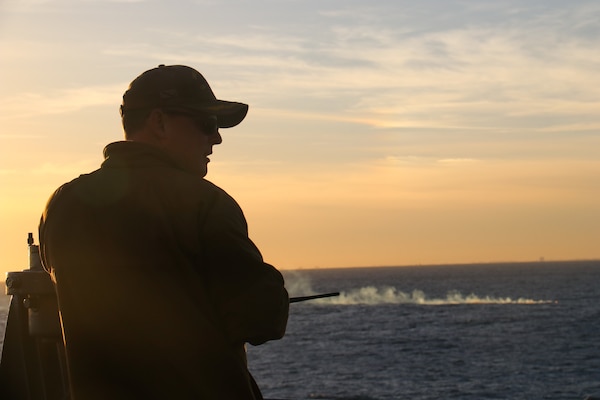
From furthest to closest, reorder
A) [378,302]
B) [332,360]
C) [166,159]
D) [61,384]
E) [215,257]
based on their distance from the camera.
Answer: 1. [378,302]
2. [332,360]
3. [61,384]
4. [166,159]
5. [215,257]

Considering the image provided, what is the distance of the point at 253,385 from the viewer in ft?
9.50

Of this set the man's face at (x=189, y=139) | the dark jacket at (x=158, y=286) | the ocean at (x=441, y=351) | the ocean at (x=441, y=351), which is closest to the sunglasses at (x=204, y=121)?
the man's face at (x=189, y=139)

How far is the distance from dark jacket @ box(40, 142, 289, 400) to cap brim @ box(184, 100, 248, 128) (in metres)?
0.19

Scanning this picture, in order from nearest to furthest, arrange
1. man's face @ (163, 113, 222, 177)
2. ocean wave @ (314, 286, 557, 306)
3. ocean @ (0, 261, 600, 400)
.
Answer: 1. man's face @ (163, 113, 222, 177)
2. ocean @ (0, 261, 600, 400)
3. ocean wave @ (314, 286, 557, 306)

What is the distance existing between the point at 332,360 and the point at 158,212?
8173cm

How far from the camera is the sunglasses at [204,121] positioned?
3.03 m

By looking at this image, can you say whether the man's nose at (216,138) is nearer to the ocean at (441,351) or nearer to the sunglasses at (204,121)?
the sunglasses at (204,121)

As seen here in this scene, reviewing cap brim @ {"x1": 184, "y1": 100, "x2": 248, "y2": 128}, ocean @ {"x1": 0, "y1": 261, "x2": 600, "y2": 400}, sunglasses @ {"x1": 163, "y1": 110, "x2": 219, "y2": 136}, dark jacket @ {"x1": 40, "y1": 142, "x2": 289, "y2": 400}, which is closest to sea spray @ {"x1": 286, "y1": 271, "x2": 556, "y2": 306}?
ocean @ {"x1": 0, "y1": 261, "x2": 600, "y2": 400}

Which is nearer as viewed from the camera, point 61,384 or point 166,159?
point 166,159

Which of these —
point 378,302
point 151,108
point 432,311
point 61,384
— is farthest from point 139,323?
point 378,302

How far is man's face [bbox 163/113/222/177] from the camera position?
3021 millimetres

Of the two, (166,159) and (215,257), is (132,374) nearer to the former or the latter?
(215,257)

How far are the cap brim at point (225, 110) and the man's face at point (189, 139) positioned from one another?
3 cm

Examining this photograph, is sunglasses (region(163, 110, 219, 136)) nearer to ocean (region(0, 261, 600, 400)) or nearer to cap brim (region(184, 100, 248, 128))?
cap brim (region(184, 100, 248, 128))
